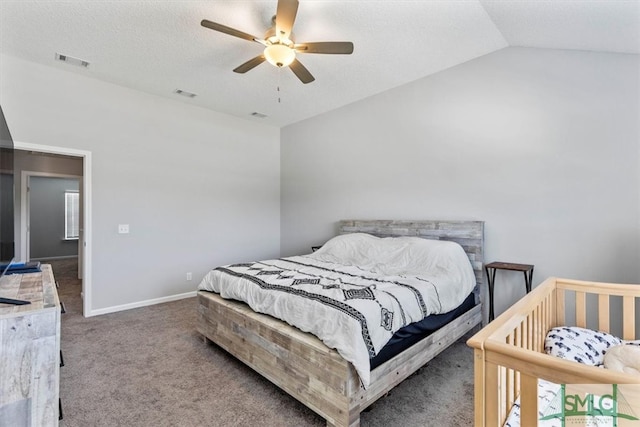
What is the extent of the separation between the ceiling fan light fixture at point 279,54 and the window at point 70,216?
8.75 m

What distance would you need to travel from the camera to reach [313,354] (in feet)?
5.82

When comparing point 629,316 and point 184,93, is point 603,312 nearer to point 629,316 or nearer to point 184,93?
point 629,316

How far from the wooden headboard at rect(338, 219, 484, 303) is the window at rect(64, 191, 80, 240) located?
→ 28.6 ft

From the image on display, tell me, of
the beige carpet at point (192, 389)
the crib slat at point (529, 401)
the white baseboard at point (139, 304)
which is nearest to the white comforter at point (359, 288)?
the beige carpet at point (192, 389)

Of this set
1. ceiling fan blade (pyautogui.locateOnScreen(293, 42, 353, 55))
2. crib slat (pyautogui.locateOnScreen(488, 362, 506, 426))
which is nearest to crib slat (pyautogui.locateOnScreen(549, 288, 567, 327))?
crib slat (pyautogui.locateOnScreen(488, 362, 506, 426))

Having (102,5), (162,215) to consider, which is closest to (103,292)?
(162,215)

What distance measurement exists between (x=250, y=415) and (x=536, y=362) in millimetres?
1657

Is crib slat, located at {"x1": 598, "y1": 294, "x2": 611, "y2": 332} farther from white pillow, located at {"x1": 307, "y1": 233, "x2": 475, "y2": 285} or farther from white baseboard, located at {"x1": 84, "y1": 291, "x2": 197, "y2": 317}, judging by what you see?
white baseboard, located at {"x1": 84, "y1": 291, "x2": 197, "y2": 317}

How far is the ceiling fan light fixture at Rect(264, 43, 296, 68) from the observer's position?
2.37 meters

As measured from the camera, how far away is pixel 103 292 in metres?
3.71

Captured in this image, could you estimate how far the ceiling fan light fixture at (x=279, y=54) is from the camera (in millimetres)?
2369

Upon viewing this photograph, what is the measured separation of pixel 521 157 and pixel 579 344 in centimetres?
188

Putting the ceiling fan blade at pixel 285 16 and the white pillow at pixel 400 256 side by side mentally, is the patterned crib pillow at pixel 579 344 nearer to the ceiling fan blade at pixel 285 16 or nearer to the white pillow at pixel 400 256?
the white pillow at pixel 400 256

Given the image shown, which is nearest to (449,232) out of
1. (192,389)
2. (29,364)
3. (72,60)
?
(192,389)
